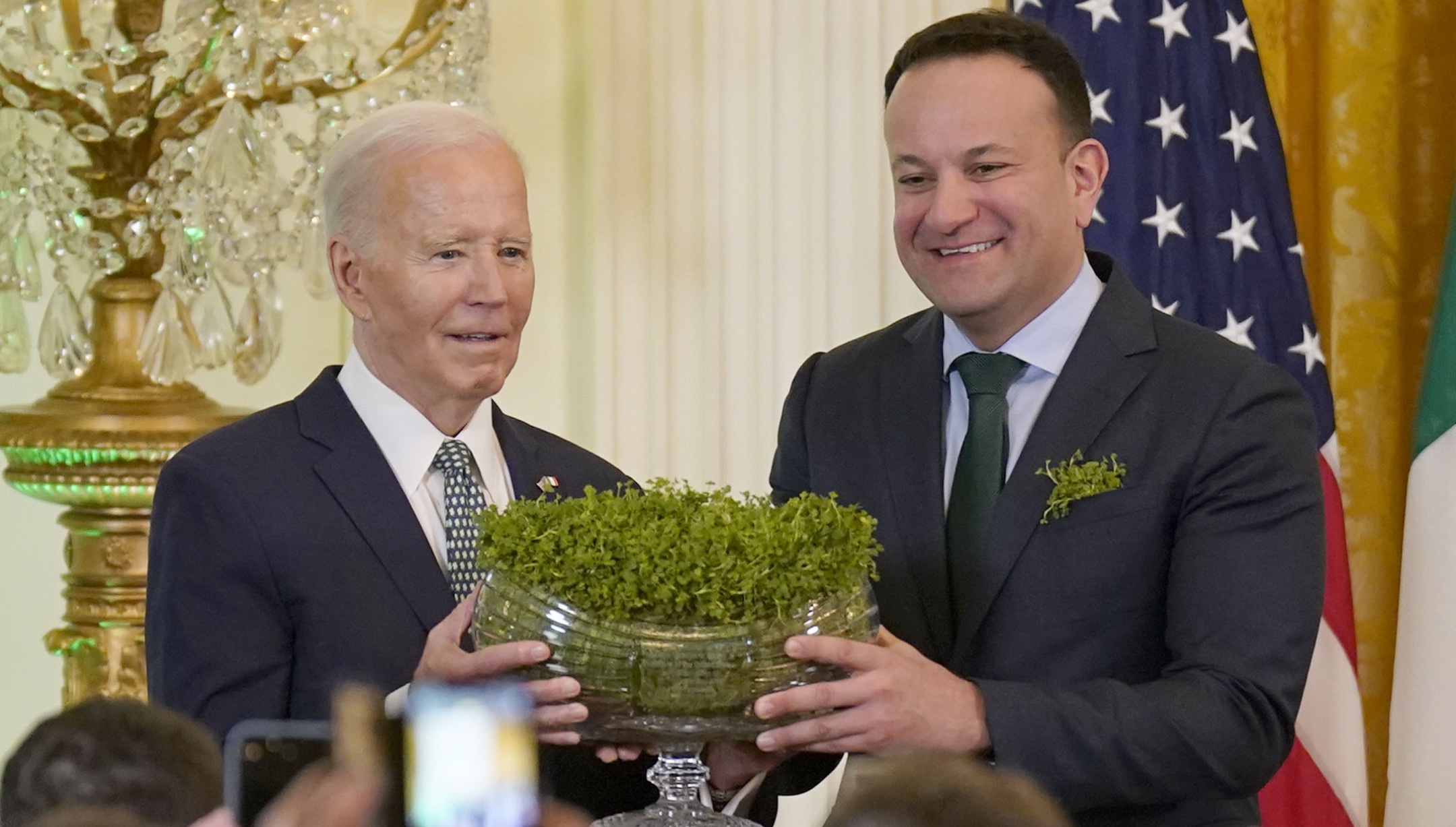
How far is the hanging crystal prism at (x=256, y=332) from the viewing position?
3.30 meters

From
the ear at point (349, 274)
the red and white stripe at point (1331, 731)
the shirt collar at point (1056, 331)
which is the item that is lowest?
the red and white stripe at point (1331, 731)

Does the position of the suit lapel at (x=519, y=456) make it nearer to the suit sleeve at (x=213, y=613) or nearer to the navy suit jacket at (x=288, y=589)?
the navy suit jacket at (x=288, y=589)

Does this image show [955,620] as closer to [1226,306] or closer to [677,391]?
[1226,306]

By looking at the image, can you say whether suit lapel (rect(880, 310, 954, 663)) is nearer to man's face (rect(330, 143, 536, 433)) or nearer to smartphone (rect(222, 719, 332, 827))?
man's face (rect(330, 143, 536, 433))

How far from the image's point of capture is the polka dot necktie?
2082 millimetres

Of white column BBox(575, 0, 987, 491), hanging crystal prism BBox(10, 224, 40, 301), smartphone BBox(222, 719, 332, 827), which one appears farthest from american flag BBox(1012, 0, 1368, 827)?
smartphone BBox(222, 719, 332, 827)

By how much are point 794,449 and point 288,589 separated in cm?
77

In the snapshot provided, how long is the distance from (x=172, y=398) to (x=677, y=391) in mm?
1159

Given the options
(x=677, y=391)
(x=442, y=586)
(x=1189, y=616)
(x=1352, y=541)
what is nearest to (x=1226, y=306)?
(x=1352, y=541)

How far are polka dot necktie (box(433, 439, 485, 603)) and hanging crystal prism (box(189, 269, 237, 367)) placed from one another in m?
1.27

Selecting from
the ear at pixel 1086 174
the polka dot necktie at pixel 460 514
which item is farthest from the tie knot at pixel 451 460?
the ear at pixel 1086 174

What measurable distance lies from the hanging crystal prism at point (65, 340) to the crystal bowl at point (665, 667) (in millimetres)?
2059

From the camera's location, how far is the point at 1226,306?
141 inches

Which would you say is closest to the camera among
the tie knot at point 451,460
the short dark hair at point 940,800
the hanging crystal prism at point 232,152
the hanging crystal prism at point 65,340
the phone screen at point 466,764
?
the short dark hair at point 940,800
